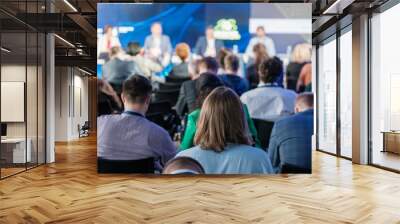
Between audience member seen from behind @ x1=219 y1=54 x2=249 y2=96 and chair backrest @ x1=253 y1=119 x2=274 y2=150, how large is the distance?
1.86 feet

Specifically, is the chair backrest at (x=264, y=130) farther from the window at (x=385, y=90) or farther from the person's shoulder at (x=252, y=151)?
the window at (x=385, y=90)

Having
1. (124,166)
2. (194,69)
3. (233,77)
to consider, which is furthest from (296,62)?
(124,166)

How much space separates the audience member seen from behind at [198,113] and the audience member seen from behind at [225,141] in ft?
0.22

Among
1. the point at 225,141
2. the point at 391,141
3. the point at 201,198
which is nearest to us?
the point at 201,198

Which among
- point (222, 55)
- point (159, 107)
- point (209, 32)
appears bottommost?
point (159, 107)

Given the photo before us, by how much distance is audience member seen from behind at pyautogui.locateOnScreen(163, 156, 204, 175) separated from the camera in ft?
21.5

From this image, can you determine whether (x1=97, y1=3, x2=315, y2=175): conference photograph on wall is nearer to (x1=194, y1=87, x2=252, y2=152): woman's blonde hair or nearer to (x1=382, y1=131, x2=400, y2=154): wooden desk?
(x1=194, y1=87, x2=252, y2=152): woman's blonde hair

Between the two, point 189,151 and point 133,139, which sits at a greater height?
point 133,139

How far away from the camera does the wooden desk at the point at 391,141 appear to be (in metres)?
7.40

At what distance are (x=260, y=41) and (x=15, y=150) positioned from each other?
476 cm

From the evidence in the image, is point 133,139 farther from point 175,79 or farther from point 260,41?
point 260,41

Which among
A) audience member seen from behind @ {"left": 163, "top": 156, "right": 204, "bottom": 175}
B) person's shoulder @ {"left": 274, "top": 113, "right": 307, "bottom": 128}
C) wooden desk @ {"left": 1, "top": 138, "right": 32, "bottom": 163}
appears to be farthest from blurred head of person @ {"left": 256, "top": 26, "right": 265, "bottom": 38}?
wooden desk @ {"left": 1, "top": 138, "right": 32, "bottom": 163}

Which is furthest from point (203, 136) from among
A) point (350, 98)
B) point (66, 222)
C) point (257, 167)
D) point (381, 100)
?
point (350, 98)

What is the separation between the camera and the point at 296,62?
6613mm
